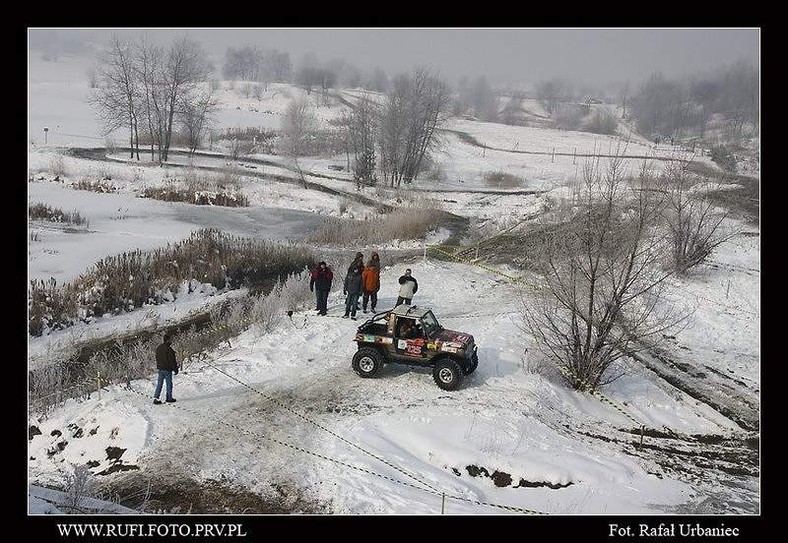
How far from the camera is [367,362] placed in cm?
1327

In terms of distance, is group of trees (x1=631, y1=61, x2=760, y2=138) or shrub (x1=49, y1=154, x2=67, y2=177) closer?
shrub (x1=49, y1=154, x2=67, y2=177)

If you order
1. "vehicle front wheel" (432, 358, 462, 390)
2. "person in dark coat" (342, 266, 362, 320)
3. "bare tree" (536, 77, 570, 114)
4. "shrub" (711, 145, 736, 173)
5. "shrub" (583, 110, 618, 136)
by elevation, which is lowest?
"vehicle front wheel" (432, 358, 462, 390)

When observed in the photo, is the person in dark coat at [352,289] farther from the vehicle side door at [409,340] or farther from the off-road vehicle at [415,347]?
the vehicle side door at [409,340]

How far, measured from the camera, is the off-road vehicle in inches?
500

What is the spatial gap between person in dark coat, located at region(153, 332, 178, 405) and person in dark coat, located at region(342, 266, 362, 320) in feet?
19.2

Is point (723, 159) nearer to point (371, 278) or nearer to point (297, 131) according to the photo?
point (297, 131)

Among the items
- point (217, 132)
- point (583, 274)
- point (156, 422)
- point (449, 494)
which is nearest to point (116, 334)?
point (156, 422)

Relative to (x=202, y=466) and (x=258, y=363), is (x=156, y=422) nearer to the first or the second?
(x=202, y=466)

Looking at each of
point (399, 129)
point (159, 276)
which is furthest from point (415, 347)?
point (399, 129)

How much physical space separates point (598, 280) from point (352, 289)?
6604mm

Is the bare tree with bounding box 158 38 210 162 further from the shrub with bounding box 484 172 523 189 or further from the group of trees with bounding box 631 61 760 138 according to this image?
the group of trees with bounding box 631 61 760 138

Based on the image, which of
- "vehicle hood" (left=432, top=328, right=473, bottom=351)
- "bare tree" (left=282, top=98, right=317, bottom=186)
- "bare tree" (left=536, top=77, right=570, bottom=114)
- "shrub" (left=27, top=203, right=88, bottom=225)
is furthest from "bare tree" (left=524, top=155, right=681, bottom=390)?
"bare tree" (left=536, top=77, right=570, bottom=114)

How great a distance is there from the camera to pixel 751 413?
14375 mm

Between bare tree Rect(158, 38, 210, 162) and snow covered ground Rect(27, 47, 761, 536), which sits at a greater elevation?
bare tree Rect(158, 38, 210, 162)
